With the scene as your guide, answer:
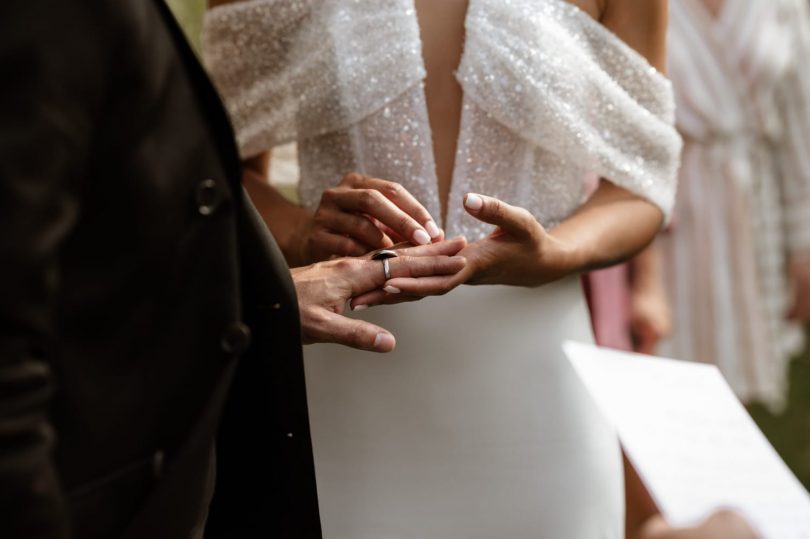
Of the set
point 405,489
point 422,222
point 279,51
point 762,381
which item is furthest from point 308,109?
point 762,381

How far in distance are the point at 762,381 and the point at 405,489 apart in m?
2.43

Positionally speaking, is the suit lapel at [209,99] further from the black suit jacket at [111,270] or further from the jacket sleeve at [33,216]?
the jacket sleeve at [33,216]

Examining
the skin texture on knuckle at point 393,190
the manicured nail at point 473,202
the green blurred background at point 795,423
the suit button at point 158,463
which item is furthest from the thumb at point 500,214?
the green blurred background at point 795,423

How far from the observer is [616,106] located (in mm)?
1473

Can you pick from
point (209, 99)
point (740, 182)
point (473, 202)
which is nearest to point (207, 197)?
point (209, 99)

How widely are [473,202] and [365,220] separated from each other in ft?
0.51

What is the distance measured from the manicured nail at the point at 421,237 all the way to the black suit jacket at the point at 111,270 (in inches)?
14.6

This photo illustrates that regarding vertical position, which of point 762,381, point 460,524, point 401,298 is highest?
point 401,298

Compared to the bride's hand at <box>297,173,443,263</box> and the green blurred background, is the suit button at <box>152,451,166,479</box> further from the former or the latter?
the green blurred background

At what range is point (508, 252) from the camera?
4.10 ft

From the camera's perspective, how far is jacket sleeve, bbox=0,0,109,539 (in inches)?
23.4

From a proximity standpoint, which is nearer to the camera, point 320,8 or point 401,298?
point 401,298

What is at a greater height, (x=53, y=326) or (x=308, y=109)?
(x=53, y=326)

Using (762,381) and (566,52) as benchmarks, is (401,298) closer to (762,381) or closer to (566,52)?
(566,52)
